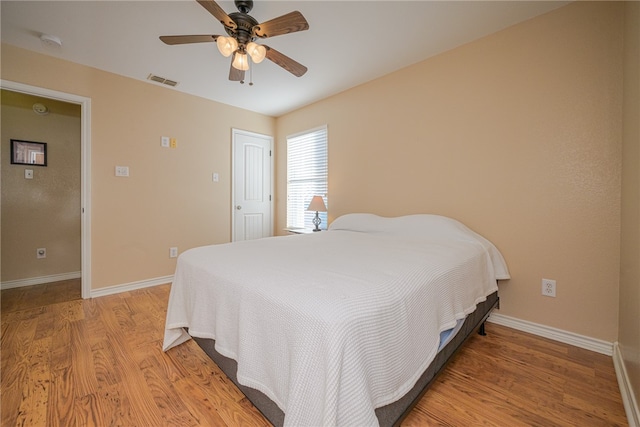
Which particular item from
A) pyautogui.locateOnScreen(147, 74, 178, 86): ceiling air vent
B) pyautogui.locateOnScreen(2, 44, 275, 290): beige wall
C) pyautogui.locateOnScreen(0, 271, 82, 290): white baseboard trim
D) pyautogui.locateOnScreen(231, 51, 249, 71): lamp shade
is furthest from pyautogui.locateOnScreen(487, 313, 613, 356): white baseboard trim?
pyautogui.locateOnScreen(0, 271, 82, 290): white baseboard trim

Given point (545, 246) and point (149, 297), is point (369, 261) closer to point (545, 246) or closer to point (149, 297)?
point (545, 246)

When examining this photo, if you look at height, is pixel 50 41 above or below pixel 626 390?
above

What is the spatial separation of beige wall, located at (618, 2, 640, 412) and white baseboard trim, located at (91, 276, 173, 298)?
3.98 metres

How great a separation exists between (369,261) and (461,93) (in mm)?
1930

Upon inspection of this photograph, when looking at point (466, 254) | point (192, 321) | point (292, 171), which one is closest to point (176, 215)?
point (292, 171)

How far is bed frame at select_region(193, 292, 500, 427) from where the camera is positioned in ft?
3.16

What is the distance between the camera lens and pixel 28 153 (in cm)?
310

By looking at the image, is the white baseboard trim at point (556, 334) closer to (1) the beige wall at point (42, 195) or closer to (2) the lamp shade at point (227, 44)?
(2) the lamp shade at point (227, 44)

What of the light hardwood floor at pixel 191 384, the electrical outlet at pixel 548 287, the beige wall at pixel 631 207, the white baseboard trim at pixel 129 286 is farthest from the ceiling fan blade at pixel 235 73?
the electrical outlet at pixel 548 287

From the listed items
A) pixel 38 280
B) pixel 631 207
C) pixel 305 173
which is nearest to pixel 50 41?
pixel 38 280

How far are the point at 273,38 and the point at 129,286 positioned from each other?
3.05 m

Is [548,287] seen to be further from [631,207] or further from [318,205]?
[318,205]

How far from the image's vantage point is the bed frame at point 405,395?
Result: 0.96 metres

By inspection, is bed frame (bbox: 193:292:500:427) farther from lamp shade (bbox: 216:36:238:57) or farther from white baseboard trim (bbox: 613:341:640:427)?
lamp shade (bbox: 216:36:238:57)
